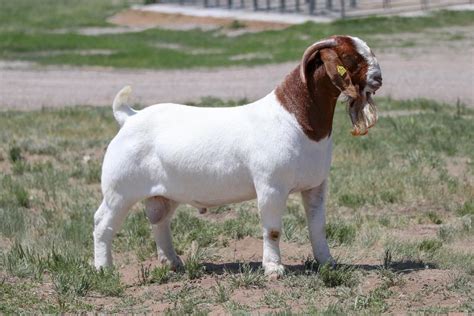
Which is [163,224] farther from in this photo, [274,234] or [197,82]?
[197,82]

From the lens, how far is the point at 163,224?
28.2ft

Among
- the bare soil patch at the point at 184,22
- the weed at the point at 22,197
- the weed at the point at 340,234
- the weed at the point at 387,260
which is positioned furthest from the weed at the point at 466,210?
the bare soil patch at the point at 184,22

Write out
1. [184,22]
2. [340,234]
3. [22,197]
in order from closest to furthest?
[340,234] → [22,197] → [184,22]

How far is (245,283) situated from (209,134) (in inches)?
44.4

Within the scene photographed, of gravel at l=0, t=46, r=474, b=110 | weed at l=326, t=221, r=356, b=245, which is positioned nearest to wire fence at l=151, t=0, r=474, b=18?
gravel at l=0, t=46, r=474, b=110

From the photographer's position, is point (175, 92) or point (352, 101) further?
point (175, 92)

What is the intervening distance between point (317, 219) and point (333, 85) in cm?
97

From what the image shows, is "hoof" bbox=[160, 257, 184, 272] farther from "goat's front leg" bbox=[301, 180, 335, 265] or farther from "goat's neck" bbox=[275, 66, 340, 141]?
"goat's neck" bbox=[275, 66, 340, 141]

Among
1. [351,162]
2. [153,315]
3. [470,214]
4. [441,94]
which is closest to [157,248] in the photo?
[153,315]

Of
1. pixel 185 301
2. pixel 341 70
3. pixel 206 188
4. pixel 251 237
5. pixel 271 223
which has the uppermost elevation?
pixel 341 70

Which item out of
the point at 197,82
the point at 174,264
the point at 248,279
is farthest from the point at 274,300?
the point at 197,82

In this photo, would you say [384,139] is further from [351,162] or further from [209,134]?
[209,134]

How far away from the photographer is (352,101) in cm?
789

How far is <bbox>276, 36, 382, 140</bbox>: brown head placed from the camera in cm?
786
